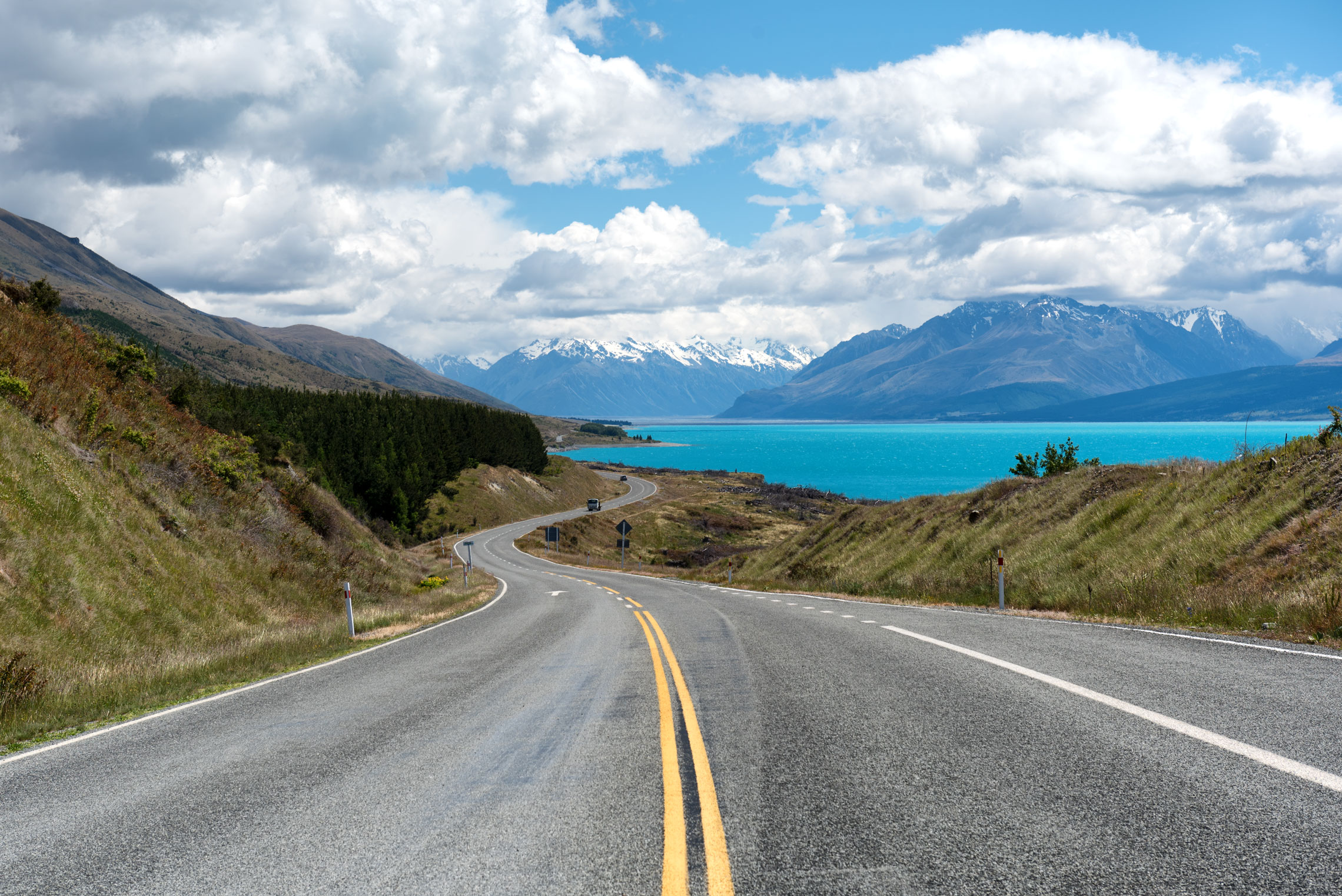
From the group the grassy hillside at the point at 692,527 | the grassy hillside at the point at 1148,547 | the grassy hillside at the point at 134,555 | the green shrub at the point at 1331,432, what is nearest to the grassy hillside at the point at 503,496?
the grassy hillside at the point at 692,527

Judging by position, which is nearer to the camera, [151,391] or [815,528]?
[151,391]

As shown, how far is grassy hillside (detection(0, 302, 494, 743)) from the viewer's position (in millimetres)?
10648

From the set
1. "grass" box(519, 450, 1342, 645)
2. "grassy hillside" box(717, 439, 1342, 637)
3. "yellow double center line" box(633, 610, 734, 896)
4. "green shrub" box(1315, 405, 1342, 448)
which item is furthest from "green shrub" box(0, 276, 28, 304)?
"green shrub" box(1315, 405, 1342, 448)

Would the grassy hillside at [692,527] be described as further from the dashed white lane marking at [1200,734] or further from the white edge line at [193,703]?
the dashed white lane marking at [1200,734]

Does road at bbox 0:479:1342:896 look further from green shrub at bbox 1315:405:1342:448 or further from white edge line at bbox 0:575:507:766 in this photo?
green shrub at bbox 1315:405:1342:448

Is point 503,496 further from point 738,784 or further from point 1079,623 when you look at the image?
point 738,784

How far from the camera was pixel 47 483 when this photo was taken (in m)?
14.2

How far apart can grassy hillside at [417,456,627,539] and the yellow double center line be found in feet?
243

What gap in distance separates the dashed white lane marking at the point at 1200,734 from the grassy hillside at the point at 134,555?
9.63 meters

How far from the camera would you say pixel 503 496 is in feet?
312

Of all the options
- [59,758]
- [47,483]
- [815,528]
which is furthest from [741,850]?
[815,528]

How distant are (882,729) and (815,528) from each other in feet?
127

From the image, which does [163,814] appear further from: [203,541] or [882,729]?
→ [203,541]

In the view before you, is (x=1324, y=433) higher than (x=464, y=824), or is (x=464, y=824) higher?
(x=1324, y=433)
